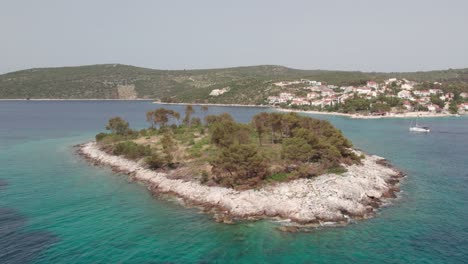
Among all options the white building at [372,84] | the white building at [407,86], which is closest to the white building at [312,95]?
the white building at [372,84]

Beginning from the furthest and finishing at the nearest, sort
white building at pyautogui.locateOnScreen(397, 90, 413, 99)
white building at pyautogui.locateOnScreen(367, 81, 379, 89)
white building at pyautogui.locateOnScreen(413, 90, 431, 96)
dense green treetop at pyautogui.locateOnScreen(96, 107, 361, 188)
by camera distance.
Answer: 1. white building at pyautogui.locateOnScreen(367, 81, 379, 89)
2. white building at pyautogui.locateOnScreen(413, 90, 431, 96)
3. white building at pyautogui.locateOnScreen(397, 90, 413, 99)
4. dense green treetop at pyautogui.locateOnScreen(96, 107, 361, 188)

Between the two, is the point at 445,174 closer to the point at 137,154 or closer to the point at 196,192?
the point at 196,192

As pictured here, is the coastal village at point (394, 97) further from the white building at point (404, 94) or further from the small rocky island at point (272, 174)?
the small rocky island at point (272, 174)

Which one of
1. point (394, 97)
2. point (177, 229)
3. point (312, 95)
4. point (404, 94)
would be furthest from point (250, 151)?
point (312, 95)

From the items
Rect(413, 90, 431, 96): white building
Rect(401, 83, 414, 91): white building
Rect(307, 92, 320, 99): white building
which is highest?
Rect(401, 83, 414, 91): white building

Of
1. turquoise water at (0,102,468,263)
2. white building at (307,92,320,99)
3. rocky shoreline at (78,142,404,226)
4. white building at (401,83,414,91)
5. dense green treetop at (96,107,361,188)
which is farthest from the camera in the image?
white building at (307,92,320,99)

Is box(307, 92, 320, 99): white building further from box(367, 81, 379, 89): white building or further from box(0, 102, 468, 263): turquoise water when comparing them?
box(0, 102, 468, 263): turquoise water

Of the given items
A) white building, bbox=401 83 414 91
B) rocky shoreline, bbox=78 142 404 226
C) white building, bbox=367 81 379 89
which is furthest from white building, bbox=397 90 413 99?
rocky shoreline, bbox=78 142 404 226
